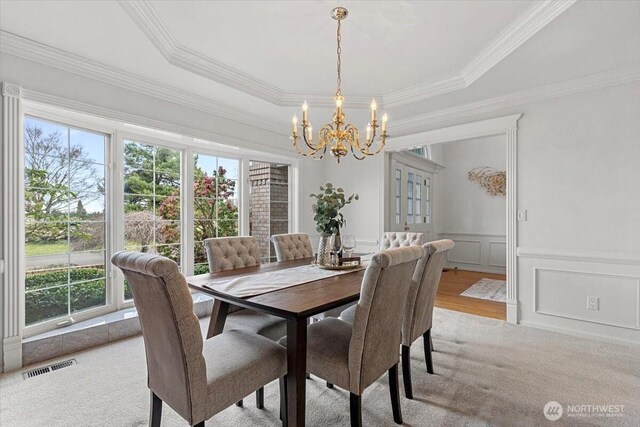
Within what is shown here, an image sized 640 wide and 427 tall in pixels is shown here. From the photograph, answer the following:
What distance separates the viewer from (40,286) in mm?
2625

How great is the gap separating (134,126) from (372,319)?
9.70 ft

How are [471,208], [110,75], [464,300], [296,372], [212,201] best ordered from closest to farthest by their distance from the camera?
[296,372], [110,75], [212,201], [464,300], [471,208]

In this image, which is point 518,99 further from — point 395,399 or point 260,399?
point 260,399

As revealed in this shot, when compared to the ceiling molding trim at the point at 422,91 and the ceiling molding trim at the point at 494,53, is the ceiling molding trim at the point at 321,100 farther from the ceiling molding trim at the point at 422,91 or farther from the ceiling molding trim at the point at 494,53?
the ceiling molding trim at the point at 494,53

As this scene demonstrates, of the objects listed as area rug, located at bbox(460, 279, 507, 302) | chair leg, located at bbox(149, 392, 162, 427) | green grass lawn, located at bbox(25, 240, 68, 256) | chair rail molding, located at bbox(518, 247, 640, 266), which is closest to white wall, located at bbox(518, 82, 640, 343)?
chair rail molding, located at bbox(518, 247, 640, 266)

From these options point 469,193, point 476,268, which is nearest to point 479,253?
point 476,268

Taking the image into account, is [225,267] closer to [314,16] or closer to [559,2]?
[314,16]

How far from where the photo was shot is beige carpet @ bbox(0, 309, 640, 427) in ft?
5.87

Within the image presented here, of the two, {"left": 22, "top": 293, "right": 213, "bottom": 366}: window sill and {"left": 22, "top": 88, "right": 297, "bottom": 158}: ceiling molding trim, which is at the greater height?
{"left": 22, "top": 88, "right": 297, "bottom": 158}: ceiling molding trim

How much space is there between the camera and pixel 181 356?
127 cm

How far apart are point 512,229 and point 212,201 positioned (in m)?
3.42

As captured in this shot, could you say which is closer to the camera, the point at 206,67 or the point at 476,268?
the point at 206,67

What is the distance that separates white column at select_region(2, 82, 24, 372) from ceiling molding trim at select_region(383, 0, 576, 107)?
328 cm

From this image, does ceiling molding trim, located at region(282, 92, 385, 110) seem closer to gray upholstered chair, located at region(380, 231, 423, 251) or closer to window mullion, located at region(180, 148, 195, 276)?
window mullion, located at region(180, 148, 195, 276)
